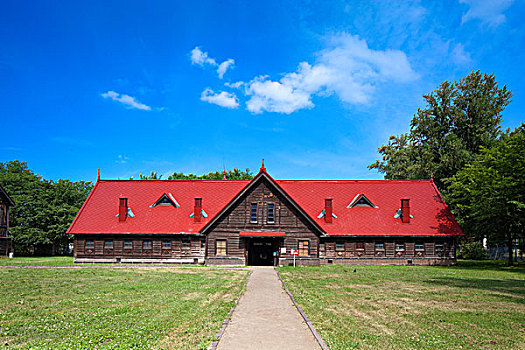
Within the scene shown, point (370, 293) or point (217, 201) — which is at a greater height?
point (217, 201)

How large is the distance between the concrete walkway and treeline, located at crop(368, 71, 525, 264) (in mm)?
28567

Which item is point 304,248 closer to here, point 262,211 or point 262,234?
point 262,234

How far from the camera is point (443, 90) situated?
167ft

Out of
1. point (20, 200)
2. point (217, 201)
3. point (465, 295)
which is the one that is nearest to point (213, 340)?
point (465, 295)

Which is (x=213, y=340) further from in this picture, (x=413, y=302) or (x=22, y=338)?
(x=413, y=302)

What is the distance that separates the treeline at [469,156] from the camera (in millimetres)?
34562

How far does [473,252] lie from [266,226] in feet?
109

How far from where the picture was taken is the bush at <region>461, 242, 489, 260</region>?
51125mm

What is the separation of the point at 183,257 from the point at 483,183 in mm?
28720

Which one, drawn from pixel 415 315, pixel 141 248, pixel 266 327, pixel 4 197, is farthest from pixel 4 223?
pixel 415 315

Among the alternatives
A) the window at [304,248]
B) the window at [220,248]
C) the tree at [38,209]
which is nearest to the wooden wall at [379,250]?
the window at [304,248]

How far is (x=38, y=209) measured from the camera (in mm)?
53438

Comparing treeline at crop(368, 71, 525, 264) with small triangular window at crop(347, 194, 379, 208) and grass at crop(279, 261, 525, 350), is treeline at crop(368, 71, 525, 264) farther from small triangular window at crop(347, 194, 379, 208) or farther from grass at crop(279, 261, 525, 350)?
grass at crop(279, 261, 525, 350)

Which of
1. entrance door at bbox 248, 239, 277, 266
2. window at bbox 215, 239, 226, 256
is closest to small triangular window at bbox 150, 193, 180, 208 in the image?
window at bbox 215, 239, 226, 256
